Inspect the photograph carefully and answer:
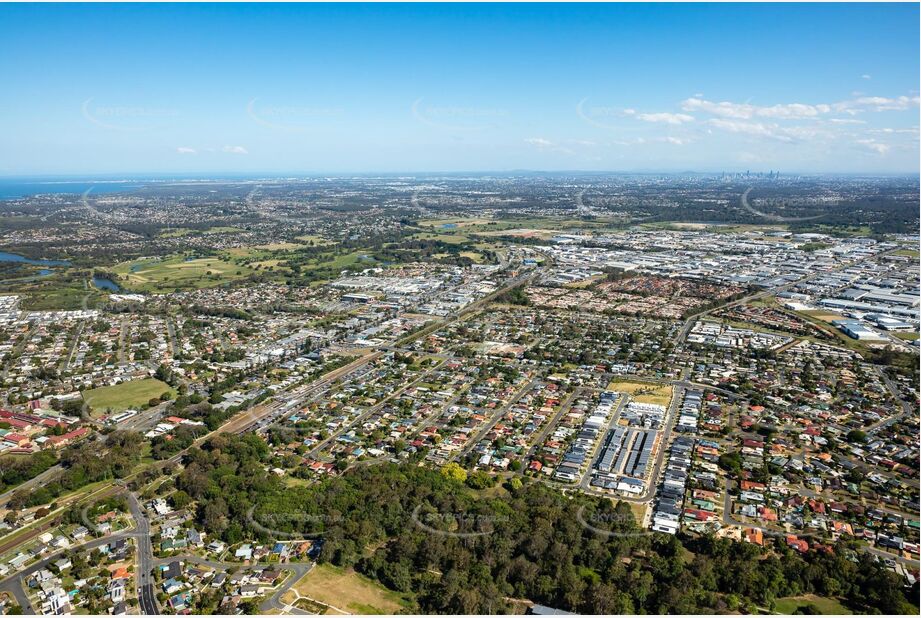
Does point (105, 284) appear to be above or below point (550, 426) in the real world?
above

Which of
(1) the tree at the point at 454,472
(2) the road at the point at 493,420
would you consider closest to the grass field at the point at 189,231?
(2) the road at the point at 493,420

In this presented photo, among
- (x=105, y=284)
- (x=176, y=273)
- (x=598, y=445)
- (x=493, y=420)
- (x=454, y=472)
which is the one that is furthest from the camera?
(x=176, y=273)

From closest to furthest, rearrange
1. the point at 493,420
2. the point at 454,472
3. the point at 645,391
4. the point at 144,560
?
the point at 144,560 < the point at 454,472 < the point at 493,420 < the point at 645,391

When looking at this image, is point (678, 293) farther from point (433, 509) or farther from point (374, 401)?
point (433, 509)

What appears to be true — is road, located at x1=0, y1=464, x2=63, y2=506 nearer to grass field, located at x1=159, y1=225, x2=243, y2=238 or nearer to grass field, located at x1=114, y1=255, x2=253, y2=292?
grass field, located at x1=114, y1=255, x2=253, y2=292

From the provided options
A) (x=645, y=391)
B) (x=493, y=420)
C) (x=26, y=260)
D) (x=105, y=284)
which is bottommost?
(x=493, y=420)

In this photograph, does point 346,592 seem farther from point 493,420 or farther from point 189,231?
point 189,231

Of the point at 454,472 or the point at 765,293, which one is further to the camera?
the point at 765,293

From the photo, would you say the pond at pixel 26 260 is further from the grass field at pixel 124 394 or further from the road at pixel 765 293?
the road at pixel 765 293

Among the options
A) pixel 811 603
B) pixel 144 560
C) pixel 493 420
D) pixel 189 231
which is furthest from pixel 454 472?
pixel 189 231
